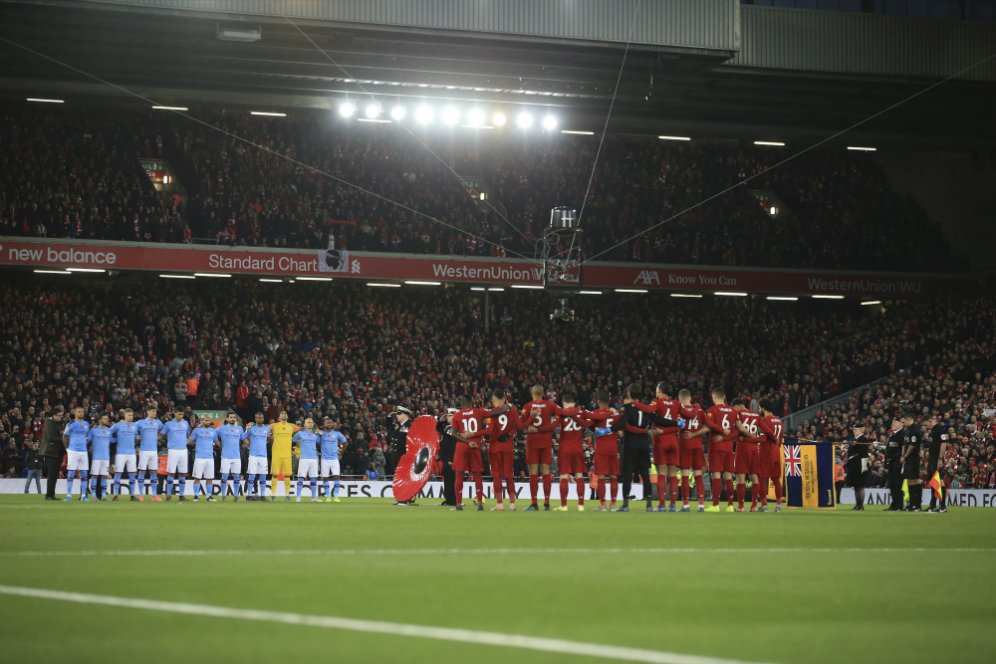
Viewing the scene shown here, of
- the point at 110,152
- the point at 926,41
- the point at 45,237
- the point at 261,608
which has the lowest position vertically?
the point at 261,608

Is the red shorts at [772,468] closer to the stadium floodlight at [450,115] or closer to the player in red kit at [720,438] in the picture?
the player in red kit at [720,438]

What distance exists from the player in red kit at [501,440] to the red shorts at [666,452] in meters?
2.54

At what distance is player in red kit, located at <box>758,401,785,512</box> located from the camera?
2522 cm

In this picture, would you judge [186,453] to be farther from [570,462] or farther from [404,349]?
[404,349]

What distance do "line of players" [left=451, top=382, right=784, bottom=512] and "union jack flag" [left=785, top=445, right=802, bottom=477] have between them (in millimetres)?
3288

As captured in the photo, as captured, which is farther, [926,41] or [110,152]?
[110,152]

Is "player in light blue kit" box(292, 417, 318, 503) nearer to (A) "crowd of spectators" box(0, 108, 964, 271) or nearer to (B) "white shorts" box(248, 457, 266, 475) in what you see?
(B) "white shorts" box(248, 457, 266, 475)

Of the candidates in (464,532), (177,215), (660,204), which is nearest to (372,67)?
(177,215)

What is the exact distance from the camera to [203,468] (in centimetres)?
3075

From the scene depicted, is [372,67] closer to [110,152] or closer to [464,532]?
[110,152]

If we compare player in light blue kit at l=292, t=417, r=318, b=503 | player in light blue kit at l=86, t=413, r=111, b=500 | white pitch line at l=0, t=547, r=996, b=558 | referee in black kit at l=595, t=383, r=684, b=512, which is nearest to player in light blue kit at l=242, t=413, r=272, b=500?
player in light blue kit at l=292, t=417, r=318, b=503

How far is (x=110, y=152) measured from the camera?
1831 inches

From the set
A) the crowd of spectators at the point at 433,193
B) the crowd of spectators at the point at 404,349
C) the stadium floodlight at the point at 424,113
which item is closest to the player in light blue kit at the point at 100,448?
the crowd of spectators at the point at 404,349

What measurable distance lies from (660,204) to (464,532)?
36.9m
